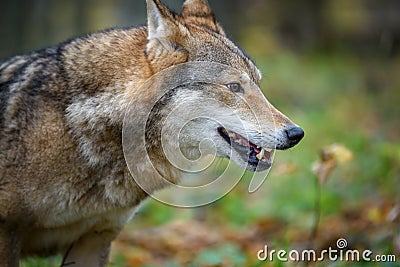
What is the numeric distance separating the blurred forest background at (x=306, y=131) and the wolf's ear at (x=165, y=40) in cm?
145

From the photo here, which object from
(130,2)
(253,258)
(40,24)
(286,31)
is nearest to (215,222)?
(253,258)

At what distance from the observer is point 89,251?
5227mm

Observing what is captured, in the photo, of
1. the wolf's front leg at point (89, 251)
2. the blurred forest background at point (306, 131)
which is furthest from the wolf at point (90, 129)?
the blurred forest background at point (306, 131)

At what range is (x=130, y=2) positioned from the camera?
15.4 metres

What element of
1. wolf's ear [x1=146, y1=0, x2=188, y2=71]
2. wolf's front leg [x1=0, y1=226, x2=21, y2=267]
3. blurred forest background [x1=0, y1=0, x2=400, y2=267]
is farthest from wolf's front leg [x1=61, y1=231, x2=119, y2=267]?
wolf's ear [x1=146, y1=0, x2=188, y2=71]

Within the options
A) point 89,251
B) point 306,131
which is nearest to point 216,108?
point 89,251

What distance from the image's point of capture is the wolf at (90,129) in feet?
15.1

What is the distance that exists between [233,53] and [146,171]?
1.06 metres

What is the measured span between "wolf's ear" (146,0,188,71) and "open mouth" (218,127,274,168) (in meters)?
0.60

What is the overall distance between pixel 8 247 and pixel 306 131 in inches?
255

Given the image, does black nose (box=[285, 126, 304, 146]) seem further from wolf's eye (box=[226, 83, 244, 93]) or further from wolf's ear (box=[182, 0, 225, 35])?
wolf's ear (box=[182, 0, 225, 35])

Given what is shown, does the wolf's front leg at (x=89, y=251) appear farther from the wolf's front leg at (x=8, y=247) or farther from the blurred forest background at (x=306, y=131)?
the wolf's front leg at (x=8, y=247)

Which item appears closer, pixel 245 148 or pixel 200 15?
pixel 245 148

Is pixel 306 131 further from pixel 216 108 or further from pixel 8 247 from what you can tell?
pixel 8 247
